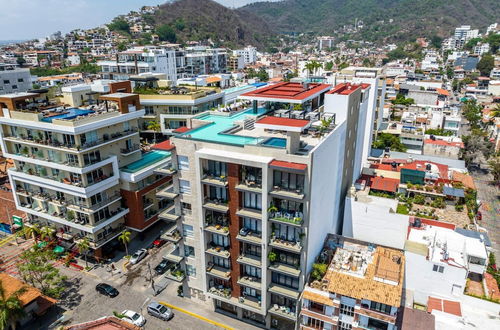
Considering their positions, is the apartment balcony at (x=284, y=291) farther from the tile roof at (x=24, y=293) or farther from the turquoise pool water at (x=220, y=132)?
the tile roof at (x=24, y=293)

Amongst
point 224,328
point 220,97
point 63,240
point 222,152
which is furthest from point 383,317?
point 220,97

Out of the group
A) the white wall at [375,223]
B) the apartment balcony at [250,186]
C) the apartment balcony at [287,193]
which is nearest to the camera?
the apartment balcony at [287,193]

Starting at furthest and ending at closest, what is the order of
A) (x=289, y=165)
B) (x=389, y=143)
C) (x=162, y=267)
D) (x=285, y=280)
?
1. (x=389, y=143)
2. (x=162, y=267)
3. (x=285, y=280)
4. (x=289, y=165)

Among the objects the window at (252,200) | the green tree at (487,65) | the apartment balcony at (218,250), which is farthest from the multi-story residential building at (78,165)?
the green tree at (487,65)

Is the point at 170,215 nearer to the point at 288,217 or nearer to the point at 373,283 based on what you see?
the point at 288,217

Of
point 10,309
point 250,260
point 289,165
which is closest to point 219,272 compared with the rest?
point 250,260

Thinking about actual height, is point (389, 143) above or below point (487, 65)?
below

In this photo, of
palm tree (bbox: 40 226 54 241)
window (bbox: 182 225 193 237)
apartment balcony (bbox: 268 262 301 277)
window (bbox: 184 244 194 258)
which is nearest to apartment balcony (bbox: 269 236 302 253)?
apartment balcony (bbox: 268 262 301 277)
